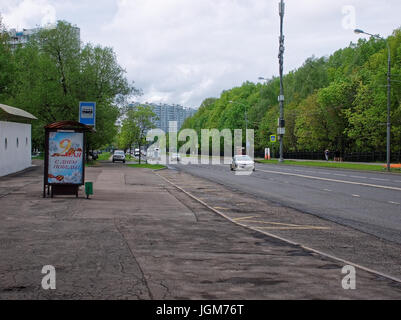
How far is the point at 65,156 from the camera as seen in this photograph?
16453mm

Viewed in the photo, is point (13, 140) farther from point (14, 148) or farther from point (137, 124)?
point (137, 124)

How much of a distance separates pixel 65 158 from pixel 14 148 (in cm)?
1543

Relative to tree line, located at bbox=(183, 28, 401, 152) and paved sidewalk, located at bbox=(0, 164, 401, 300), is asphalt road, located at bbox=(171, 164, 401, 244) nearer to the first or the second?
paved sidewalk, located at bbox=(0, 164, 401, 300)

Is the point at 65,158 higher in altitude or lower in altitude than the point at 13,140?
lower

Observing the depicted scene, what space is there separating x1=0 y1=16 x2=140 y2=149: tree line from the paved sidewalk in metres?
35.2

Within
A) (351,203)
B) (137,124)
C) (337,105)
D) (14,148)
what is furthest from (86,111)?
(337,105)

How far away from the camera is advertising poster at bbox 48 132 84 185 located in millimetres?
16375

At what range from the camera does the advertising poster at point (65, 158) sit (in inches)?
645

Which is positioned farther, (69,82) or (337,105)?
(337,105)

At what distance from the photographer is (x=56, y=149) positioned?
1644 cm

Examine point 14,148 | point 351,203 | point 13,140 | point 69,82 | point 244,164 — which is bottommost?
point 351,203

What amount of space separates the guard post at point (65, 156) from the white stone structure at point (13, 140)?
36.3 ft

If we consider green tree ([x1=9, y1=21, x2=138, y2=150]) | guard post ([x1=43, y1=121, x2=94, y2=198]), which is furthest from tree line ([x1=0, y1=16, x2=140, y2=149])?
guard post ([x1=43, y1=121, x2=94, y2=198])
